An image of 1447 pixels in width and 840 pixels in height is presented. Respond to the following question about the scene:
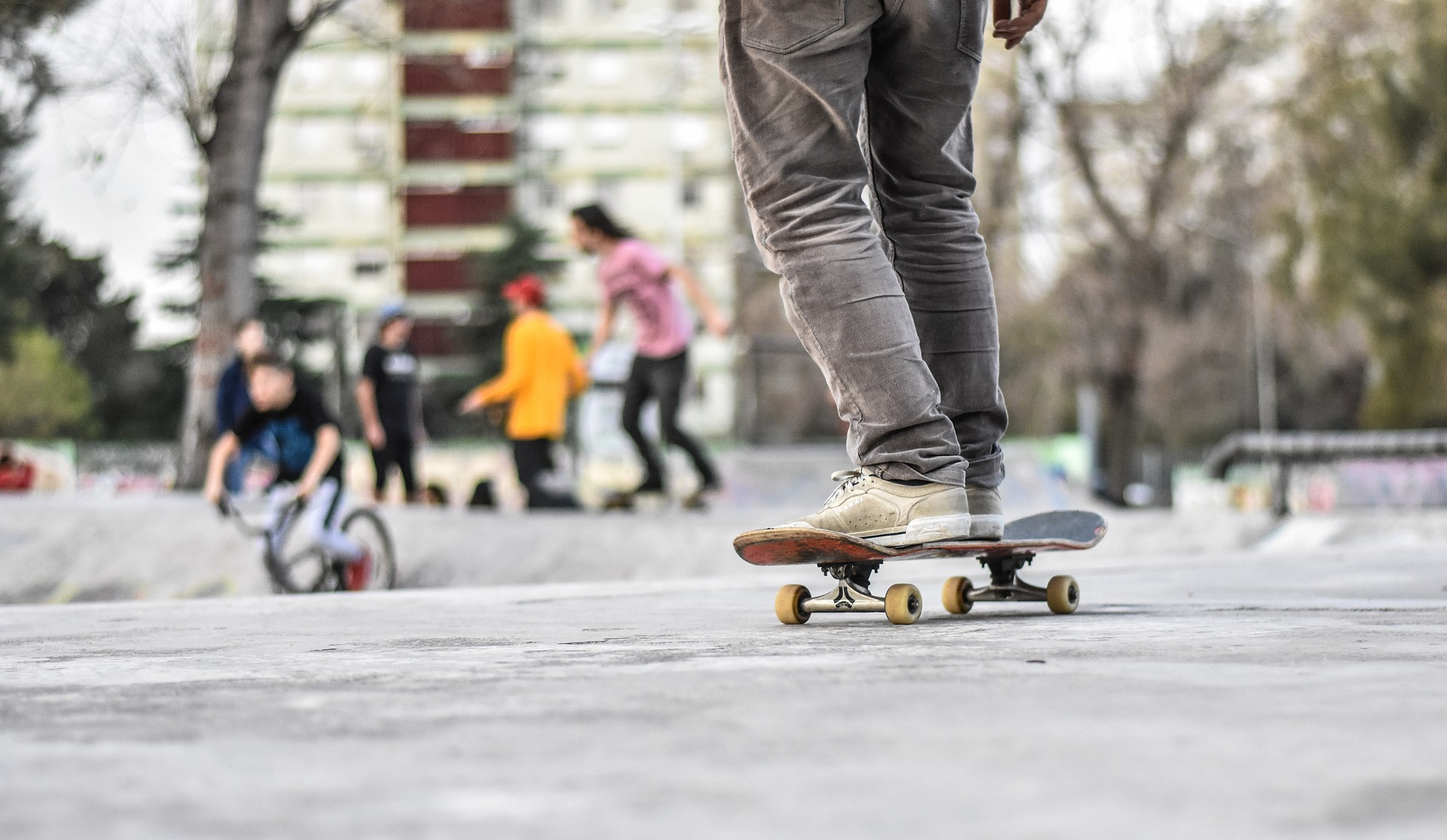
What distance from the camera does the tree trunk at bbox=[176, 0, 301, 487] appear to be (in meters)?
13.6

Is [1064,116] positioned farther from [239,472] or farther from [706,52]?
[706,52]

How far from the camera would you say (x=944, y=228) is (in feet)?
11.4

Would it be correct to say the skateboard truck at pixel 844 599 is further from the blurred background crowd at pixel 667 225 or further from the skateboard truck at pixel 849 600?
the blurred background crowd at pixel 667 225

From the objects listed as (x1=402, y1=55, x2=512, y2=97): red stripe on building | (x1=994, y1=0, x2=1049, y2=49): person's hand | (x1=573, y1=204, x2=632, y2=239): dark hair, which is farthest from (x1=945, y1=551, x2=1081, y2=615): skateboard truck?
(x1=402, y1=55, x2=512, y2=97): red stripe on building

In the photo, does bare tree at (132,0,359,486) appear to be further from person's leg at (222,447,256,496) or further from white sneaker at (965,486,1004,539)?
white sneaker at (965,486,1004,539)

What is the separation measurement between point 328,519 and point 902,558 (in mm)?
5686

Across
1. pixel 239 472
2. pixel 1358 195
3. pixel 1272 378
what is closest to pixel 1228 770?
pixel 239 472

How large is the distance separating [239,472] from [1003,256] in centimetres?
1976

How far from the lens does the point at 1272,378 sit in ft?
165

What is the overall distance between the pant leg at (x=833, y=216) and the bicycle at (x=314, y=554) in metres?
5.22

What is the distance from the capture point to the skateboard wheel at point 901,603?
9.57 ft

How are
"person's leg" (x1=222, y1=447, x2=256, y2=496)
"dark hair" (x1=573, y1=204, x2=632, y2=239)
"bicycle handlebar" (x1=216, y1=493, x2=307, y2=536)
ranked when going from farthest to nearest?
"dark hair" (x1=573, y1=204, x2=632, y2=239) → "person's leg" (x1=222, y1=447, x2=256, y2=496) → "bicycle handlebar" (x1=216, y1=493, x2=307, y2=536)

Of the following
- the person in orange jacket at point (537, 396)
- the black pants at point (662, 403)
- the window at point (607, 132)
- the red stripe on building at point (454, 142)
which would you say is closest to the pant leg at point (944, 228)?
the black pants at point (662, 403)

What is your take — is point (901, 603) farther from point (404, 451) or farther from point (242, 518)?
point (404, 451)
